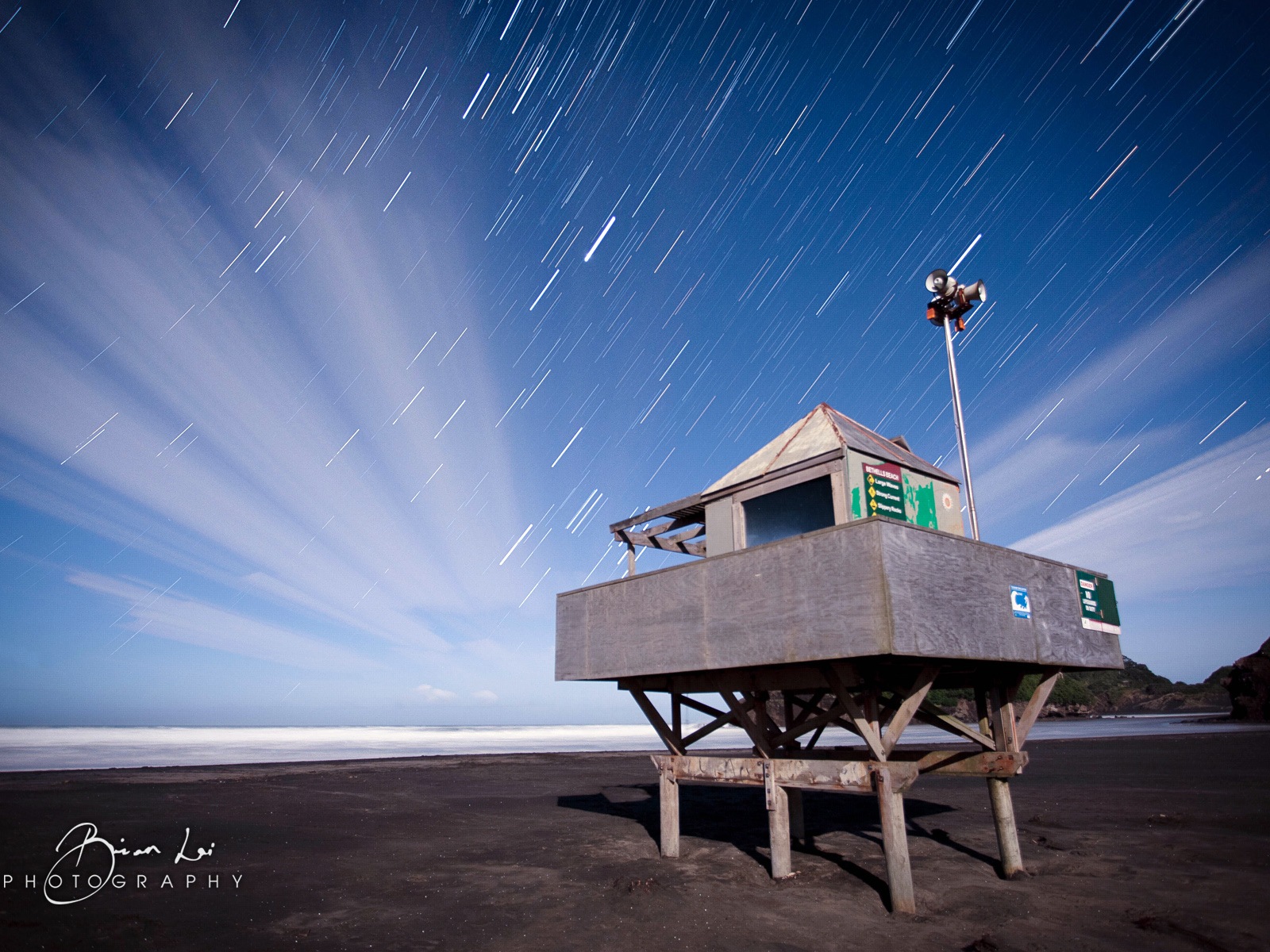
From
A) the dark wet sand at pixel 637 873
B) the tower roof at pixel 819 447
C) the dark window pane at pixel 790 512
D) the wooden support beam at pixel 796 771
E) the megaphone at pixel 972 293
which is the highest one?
the megaphone at pixel 972 293

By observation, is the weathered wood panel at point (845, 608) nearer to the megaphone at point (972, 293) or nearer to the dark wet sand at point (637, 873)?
the dark wet sand at point (637, 873)

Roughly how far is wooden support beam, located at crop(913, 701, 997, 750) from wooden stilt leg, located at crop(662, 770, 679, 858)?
443cm

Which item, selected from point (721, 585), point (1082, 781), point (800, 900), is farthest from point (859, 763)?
point (1082, 781)

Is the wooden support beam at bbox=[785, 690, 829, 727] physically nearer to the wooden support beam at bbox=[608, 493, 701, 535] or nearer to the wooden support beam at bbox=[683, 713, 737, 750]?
the wooden support beam at bbox=[683, 713, 737, 750]

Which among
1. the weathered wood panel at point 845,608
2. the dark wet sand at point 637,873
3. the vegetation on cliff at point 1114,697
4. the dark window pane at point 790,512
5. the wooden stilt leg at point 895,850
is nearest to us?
the weathered wood panel at point 845,608

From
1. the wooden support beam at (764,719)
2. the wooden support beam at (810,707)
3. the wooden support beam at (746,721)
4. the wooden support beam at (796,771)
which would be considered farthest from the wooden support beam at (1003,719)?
the wooden support beam at (746,721)

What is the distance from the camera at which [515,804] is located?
21.3 meters

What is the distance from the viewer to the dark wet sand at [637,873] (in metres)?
8.41

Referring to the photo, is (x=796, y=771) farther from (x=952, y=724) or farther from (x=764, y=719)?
(x=952, y=724)

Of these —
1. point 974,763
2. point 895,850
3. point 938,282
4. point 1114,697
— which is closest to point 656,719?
point 895,850

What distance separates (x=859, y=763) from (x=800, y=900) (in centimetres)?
219

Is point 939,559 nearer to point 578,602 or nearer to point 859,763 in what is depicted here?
point 859,763

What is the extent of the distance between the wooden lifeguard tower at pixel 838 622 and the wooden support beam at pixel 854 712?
2 cm

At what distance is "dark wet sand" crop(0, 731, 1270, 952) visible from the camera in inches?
331
